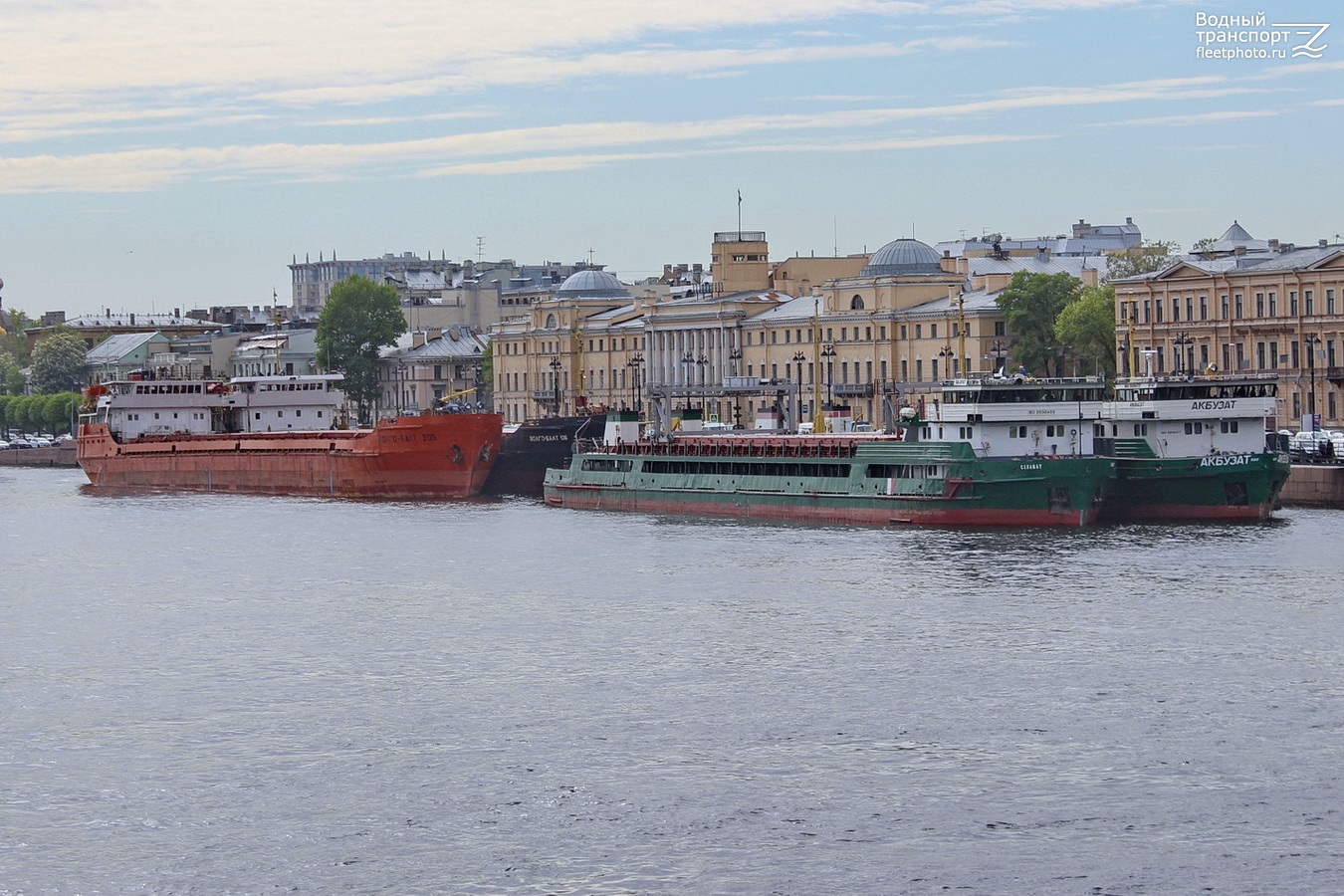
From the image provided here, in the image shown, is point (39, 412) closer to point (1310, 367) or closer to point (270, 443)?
point (270, 443)

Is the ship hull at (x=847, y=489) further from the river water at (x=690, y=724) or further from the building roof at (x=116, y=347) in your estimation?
the building roof at (x=116, y=347)

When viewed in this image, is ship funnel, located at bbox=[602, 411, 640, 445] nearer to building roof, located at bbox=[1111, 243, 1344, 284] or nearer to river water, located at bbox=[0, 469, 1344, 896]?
river water, located at bbox=[0, 469, 1344, 896]

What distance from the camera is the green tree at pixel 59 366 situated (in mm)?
180625

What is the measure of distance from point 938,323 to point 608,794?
8337 cm

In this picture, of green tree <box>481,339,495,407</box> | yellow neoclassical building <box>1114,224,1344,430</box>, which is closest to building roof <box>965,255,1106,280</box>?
yellow neoclassical building <box>1114,224,1344,430</box>

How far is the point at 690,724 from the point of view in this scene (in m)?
33.6

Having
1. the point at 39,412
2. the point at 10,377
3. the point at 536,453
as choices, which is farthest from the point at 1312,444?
the point at 10,377

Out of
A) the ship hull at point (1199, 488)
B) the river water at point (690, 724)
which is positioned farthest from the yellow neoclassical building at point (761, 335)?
the river water at point (690, 724)

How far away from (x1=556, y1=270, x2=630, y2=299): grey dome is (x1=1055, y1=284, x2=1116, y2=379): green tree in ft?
138

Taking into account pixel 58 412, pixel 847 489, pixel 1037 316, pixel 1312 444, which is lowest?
pixel 847 489

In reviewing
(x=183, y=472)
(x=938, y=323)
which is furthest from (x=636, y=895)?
(x=938, y=323)

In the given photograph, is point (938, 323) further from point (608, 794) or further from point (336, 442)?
point (608, 794)

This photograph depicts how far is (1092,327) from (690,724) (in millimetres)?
71079

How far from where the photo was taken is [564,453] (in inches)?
3403
